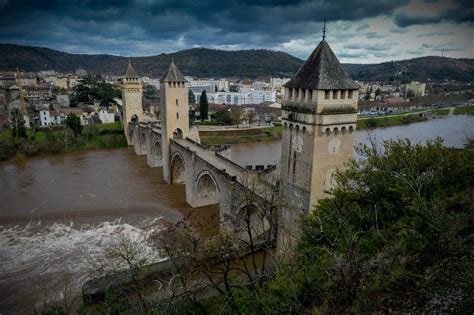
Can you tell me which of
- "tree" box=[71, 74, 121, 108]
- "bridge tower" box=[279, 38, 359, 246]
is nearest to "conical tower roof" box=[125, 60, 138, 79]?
"tree" box=[71, 74, 121, 108]

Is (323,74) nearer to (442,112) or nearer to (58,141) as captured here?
(58,141)

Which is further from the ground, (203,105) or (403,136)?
(203,105)

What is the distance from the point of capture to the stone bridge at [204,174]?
17312 millimetres

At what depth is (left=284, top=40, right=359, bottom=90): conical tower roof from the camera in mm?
11109

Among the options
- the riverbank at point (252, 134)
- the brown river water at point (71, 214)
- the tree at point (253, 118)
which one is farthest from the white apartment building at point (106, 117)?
the tree at point (253, 118)

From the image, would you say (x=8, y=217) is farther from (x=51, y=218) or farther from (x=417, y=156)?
(x=417, y=156)

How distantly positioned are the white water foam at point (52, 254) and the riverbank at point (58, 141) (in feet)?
74.7

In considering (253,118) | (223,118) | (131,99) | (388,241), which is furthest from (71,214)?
(253,118)

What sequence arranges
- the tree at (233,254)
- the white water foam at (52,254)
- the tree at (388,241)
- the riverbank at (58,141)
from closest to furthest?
the tree at (388,241) < the tree at (233,254) < the white water foam at (52,254) < the riverbank at (58,141)

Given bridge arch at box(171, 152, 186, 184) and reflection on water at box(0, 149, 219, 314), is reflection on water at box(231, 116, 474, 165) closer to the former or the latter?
bridge arch at box(171, 152, 186, 184)

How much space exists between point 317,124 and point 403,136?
49335 millimetres

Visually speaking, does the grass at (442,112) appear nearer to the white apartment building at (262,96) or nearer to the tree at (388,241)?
the white apartment building at (262,96)

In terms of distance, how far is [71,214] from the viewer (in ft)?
79.0

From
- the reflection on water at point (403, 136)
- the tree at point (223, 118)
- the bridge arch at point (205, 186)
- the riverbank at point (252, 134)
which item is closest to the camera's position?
the bridge arch at point (205, 186)
